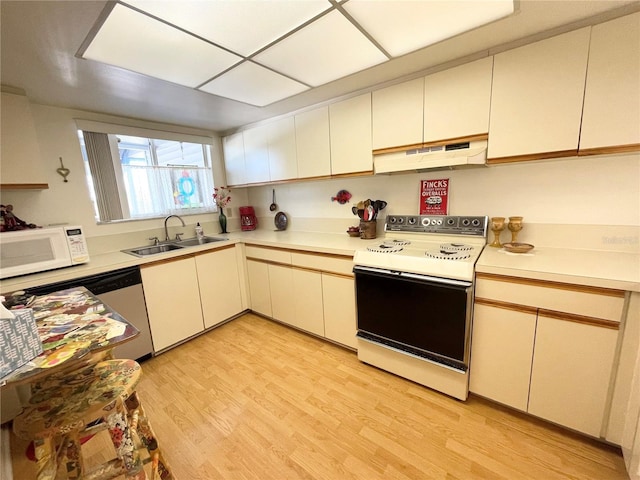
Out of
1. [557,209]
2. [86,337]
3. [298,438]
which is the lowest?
[298,438]

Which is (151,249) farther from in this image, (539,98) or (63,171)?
(539,98)

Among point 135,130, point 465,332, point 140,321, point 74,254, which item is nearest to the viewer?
point 465,332

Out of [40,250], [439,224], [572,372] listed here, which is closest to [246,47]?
[439,224]

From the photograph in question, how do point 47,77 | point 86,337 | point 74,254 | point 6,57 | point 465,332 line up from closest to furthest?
point 86,337, point 6,57, point 465,332, point 47,77, point 74,254

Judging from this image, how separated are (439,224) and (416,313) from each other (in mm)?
758

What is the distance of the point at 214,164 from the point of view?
3.27 meters

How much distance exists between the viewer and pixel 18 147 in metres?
1.74

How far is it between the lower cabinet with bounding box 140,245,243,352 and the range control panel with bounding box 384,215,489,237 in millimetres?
1690

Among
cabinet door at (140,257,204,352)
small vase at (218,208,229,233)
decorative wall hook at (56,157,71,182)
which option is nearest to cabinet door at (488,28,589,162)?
cabinet door at (140,257,204,352)

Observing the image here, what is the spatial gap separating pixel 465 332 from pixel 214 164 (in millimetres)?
3145

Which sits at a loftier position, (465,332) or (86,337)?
(86,337)

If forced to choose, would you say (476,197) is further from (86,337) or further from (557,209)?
(86,337)

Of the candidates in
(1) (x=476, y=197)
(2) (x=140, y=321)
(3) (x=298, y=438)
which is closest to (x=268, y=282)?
(2) (x=140, y=321)

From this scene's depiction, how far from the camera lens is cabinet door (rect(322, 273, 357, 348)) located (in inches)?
81.3
